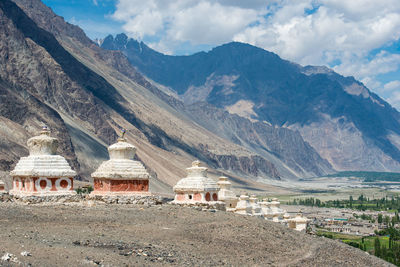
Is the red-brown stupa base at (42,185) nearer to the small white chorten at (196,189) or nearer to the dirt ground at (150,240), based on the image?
the dirt ground at (150,240)

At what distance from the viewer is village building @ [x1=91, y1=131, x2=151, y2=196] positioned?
2947 cm

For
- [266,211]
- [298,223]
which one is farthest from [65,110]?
[298,223]

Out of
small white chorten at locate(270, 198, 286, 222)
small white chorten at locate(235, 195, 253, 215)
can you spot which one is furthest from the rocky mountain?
small white chorten at locate(235, 195, 253, 215)

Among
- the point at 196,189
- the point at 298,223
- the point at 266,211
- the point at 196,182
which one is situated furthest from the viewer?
the point at 298,223

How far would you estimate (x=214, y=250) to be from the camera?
22422mm

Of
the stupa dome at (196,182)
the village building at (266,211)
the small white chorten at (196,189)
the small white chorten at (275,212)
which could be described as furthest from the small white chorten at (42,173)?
the small white chorten at (275,212)

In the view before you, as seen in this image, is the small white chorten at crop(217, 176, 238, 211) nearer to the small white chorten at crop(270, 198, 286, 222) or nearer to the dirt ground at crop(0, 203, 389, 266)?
the small white chorten at crop(270, 198, 286, 222)

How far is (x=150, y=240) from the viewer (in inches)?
862

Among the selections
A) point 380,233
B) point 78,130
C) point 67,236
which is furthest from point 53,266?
point 78,130

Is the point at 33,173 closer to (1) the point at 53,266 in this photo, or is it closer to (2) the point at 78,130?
(1) the point at 53,266

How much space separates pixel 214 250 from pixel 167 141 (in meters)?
172

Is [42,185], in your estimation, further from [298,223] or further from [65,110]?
[65,110]

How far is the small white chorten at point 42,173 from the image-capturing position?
1144 inches

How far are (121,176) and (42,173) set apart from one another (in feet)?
13.0
